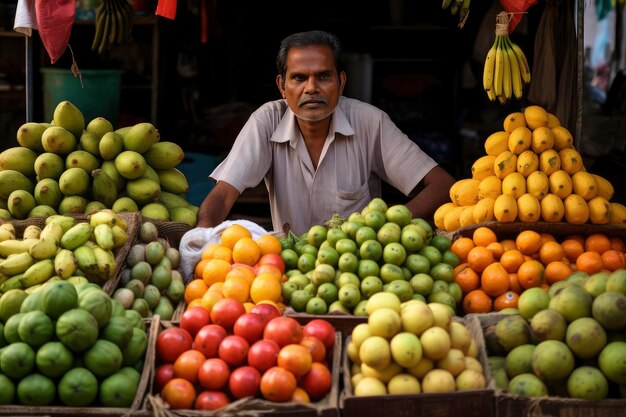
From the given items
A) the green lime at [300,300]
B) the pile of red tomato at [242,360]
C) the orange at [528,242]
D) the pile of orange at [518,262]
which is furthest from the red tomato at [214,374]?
the orange at [528,242]

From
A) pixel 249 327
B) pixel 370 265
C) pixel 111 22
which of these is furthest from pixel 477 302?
pixel 111 22

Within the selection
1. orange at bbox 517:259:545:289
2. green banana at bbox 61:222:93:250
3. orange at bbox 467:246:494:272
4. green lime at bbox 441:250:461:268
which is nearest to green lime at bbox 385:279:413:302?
green lime at bbox 441:250:461:268

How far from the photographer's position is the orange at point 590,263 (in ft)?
10.0

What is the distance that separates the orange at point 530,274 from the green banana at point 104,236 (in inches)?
65.0

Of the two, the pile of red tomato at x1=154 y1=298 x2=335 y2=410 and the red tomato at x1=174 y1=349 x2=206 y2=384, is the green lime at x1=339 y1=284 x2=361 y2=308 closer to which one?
the pile of red tomato at x1=154 y1=298 x2=335 y2=410

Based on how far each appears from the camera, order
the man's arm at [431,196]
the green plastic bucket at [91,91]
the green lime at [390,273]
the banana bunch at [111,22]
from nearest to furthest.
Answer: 1. the green lime at [390,273]
2. the man's arm at [431,196]
3. the banana bunch at [111,22]
4. the green plastic bucket at [91,91]

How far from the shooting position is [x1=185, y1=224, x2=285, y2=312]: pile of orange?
9.25 ft

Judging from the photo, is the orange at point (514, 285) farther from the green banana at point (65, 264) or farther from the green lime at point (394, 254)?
the green banana at point (65, 264)

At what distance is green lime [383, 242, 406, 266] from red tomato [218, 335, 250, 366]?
2.38ft

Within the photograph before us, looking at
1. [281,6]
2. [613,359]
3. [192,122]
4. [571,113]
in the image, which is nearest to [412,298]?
[613,359]

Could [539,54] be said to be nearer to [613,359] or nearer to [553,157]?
[553,157]

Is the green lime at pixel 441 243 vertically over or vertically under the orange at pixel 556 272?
over

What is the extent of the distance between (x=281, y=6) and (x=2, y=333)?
641 cm

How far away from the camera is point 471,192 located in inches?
136
